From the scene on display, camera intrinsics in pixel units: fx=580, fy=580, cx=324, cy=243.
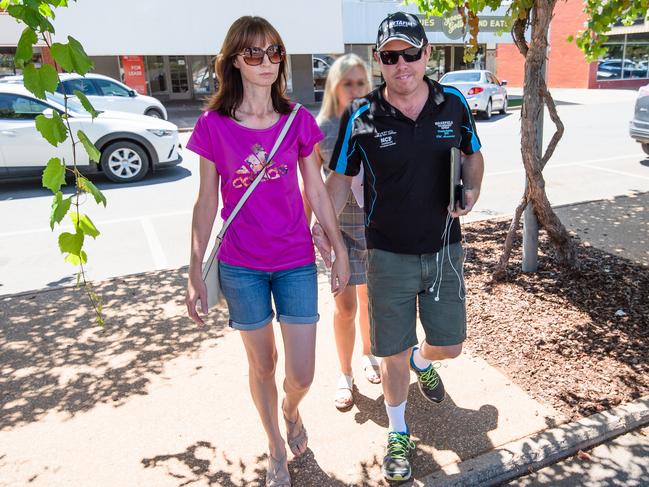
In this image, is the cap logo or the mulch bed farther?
the mulch bed

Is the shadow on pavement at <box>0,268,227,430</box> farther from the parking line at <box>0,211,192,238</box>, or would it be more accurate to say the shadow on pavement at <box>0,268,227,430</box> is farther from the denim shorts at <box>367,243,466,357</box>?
the parking line at <box>0,211,192,238</box>

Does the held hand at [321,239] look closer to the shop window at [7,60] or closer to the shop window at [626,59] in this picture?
the shop window at [7,60]

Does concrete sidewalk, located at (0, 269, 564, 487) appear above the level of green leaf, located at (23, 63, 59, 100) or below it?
below

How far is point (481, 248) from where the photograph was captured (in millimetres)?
5836

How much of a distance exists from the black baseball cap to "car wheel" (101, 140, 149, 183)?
8271mm

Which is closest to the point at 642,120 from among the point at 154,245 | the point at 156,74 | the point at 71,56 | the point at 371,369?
the point at 154,245

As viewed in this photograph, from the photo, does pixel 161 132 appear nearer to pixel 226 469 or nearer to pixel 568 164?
pixel 568 164

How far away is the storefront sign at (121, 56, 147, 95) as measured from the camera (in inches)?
857

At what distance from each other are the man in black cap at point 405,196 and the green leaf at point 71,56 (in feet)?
3.74

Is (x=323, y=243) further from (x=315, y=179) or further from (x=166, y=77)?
(x=166, y=77)

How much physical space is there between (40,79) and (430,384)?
2.42 m

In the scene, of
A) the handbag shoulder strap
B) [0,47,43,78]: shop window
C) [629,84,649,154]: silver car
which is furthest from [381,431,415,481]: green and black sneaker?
[0,47,43,78]: shop window

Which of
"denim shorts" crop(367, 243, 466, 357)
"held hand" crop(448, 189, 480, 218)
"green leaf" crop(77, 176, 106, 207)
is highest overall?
"green leaf" crop(77, 176, 106, 207)

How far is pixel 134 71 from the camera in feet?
72.4
